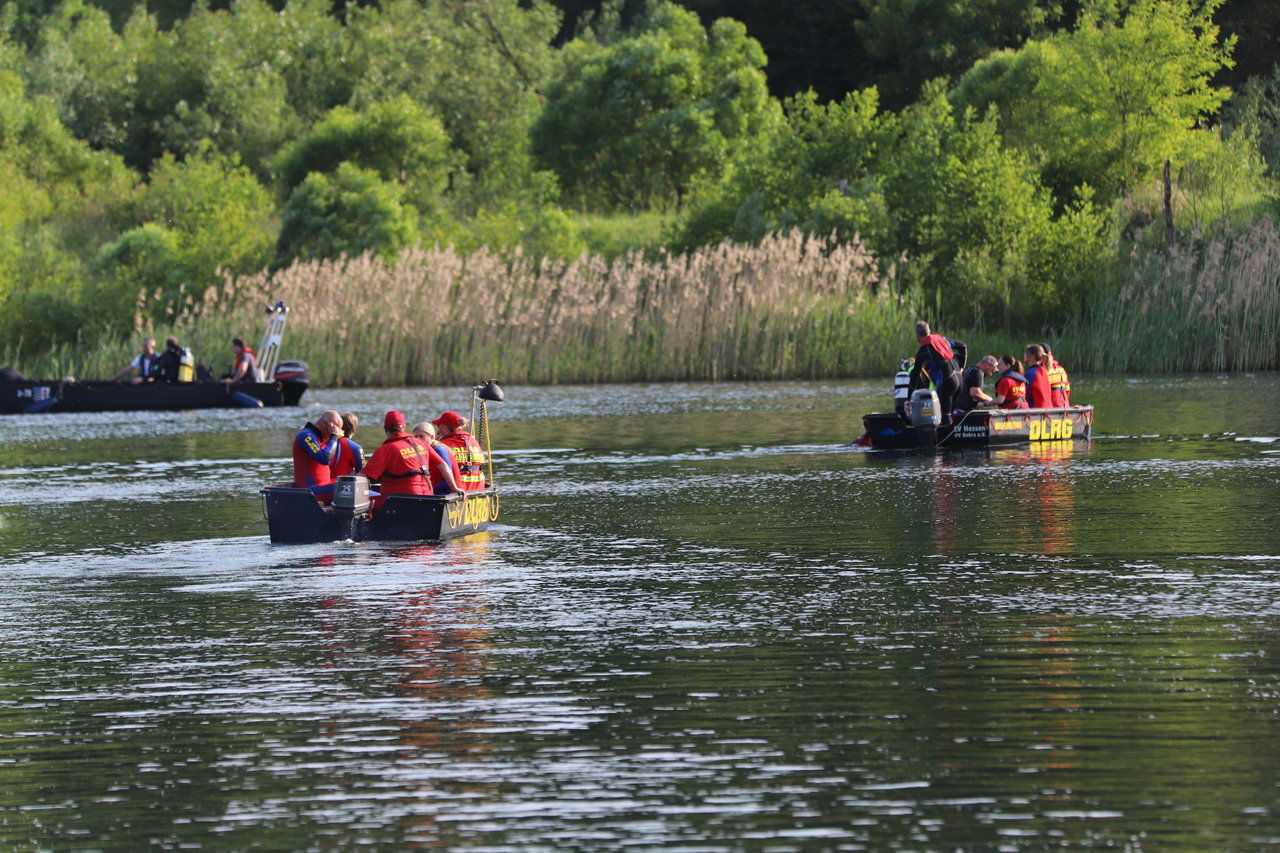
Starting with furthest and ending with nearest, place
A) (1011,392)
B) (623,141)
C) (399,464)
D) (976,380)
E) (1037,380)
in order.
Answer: (623,141)
(1037,380)
(1011,392)
(976,380)
(399,464)

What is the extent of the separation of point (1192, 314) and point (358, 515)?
29.3 metres

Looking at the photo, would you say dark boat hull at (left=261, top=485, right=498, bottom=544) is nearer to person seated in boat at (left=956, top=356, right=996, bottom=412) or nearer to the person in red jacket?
the person in red jacket

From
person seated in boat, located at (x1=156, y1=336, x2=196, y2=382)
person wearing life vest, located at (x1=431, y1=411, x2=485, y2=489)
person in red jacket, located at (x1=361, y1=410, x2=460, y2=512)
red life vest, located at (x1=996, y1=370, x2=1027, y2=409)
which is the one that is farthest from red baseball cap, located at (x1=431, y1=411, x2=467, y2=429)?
person seated in boat, located at (x1=156, y1=336, x2=196, y2=382)

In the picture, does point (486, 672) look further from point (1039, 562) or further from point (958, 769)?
point (1039, 562)

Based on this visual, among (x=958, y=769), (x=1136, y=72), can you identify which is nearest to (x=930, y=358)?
(x=958, y=769)

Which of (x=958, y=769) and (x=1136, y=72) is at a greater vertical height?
(x=1136, y=72)

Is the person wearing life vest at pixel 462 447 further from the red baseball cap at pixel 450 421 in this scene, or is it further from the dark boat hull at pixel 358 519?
the dark boat hull at pixel 358 519

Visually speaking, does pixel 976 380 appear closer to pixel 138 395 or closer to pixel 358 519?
pixel 358 519

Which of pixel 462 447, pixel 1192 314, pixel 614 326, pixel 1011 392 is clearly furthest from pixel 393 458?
pixel 1192 314

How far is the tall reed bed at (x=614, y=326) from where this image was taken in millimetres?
44469

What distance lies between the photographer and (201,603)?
50.7 feet

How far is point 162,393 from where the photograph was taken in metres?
41.9

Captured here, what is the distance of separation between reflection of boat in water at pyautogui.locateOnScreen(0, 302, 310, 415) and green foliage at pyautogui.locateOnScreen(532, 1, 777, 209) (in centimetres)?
2198

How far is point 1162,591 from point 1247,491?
705cm
